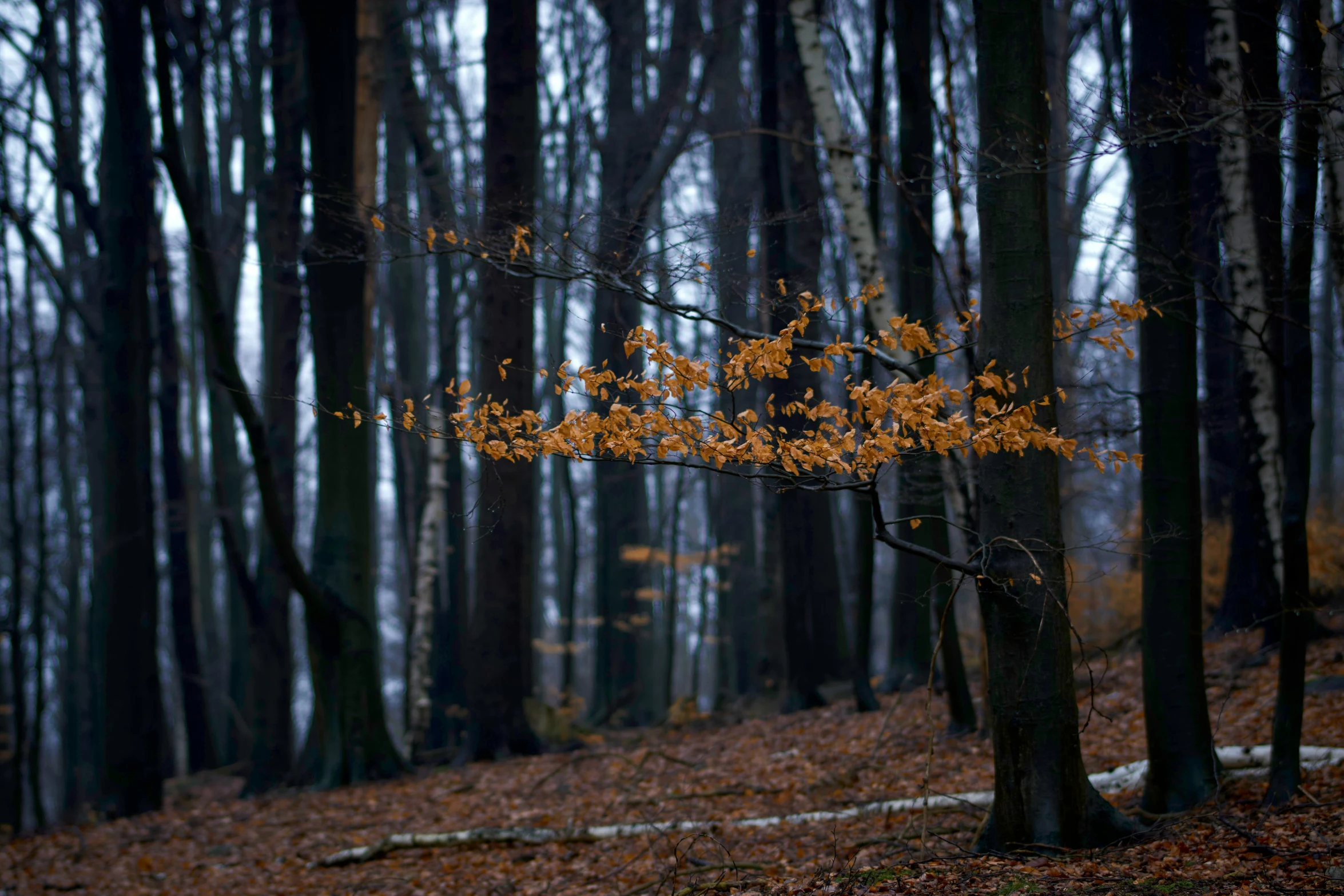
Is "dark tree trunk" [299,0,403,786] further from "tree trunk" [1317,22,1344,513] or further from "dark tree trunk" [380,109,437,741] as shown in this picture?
"tree trunk" [1317,22,1344,513]

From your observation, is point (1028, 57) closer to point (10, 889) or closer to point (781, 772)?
point (781, 772)

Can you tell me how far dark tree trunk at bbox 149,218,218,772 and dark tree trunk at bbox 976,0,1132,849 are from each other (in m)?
12.2

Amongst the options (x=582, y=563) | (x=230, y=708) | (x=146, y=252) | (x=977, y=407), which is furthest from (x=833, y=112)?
(x=582, y=563)

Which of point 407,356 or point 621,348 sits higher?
point 407,356

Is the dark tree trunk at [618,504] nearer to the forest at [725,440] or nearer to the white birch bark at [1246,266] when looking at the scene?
the forest at [725,440]

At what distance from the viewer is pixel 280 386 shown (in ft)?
39.8

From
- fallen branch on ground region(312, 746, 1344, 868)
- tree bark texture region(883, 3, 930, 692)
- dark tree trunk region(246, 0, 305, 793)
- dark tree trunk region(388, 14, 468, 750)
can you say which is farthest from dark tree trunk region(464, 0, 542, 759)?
tree bark texture region(883, 3, 930, 692)

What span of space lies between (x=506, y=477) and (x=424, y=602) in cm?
224

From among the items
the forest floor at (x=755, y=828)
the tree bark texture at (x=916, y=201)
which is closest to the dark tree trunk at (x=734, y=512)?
the tree bark texture at (x=916, y=201)

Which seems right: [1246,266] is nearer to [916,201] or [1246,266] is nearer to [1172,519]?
[916,201]

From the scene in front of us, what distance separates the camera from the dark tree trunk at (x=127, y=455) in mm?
9742

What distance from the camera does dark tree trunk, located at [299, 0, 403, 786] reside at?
30.7ft

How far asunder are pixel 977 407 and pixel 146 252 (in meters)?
9.66

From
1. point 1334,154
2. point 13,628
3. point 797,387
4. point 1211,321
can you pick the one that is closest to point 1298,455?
point 1334,154
